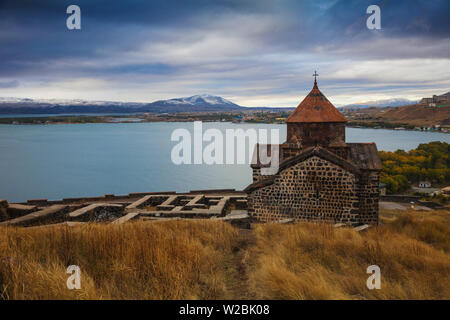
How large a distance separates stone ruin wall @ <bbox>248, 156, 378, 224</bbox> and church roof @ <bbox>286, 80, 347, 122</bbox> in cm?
286

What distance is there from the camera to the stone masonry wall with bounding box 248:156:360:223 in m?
11.7

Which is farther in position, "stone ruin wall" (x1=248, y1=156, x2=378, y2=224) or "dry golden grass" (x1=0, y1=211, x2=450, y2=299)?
"stone ruin wall" (x1=248, y1=156, x2=378, y2=224)

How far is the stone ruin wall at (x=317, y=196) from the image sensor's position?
38.3ft

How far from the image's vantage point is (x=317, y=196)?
11.8 m

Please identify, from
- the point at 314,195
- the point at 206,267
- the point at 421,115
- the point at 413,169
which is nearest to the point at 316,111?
the point at 314,195

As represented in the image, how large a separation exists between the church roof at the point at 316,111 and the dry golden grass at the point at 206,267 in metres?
8.36

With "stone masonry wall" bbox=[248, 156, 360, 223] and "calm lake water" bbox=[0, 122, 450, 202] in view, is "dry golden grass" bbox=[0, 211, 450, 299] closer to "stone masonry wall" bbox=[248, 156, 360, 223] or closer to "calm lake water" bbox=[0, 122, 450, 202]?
"stone masonry wall" bbox=[248, 156, 360, 223]

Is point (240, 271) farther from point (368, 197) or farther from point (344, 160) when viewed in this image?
point (368, 197)

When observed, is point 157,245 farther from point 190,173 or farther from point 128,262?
point 190,173

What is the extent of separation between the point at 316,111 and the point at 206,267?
36.3ft

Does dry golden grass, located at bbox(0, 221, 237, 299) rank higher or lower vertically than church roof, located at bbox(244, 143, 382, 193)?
lower

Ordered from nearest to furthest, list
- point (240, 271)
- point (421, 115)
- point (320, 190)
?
point (240, 271)
point (320, 190)
point (421, 115)

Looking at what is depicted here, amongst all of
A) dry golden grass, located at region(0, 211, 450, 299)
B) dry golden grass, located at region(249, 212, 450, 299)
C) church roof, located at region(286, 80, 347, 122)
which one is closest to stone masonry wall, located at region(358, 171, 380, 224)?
church roof, located at region(286, 80, 347, 122)
